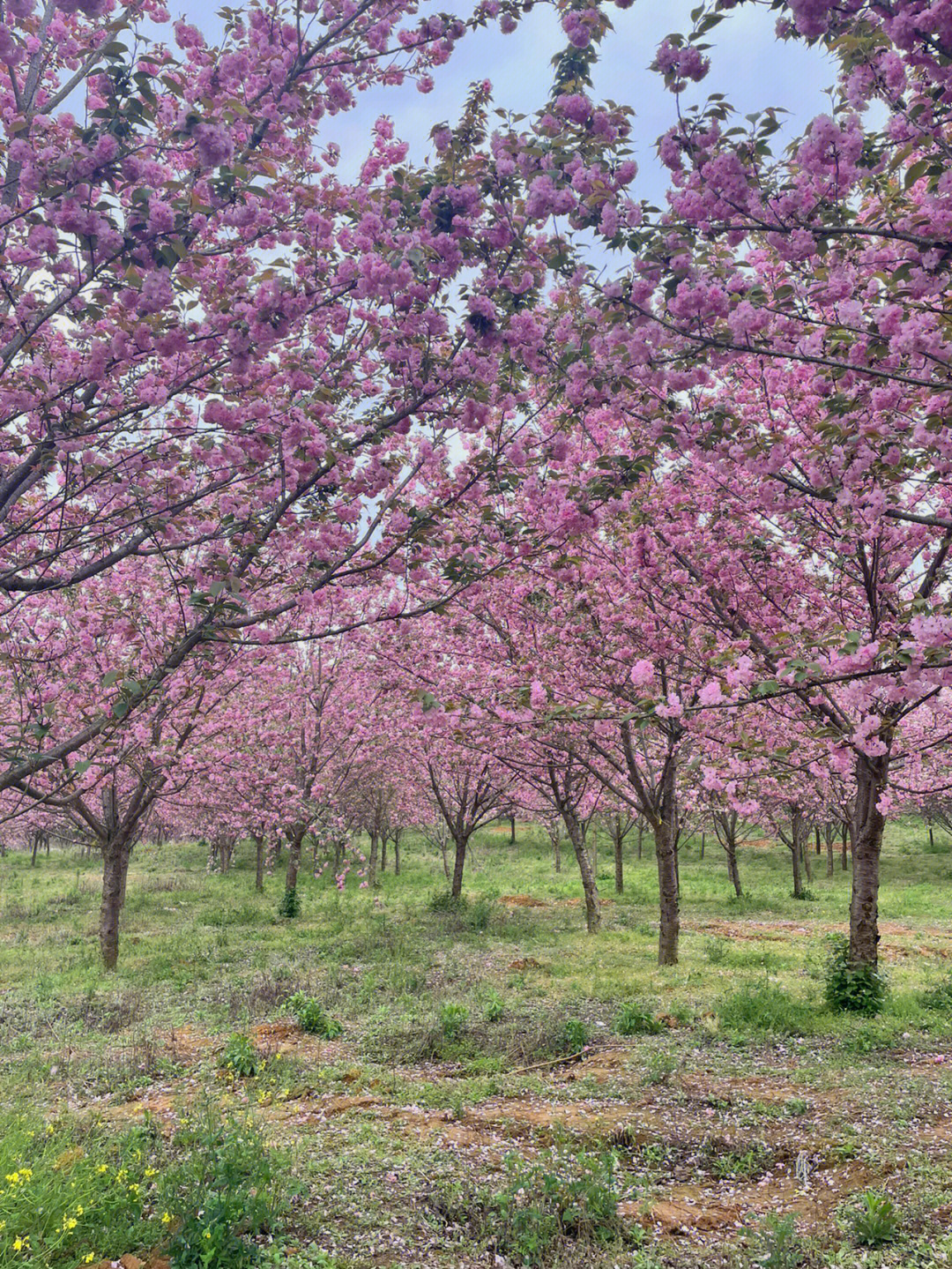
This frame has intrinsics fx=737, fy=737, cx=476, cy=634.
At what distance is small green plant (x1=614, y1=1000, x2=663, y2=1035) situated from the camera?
914 centimetres

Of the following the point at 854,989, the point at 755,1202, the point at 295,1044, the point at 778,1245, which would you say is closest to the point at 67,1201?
the point at 778,1245

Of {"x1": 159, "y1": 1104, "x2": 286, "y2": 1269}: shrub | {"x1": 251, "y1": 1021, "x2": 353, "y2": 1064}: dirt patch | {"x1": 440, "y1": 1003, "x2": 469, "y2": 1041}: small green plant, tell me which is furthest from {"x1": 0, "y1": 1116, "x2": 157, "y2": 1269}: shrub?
{"x1": 440, "y1": 1003, "x2": 469, "y2": 1041}: small green plant

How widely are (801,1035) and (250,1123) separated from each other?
6.54 m

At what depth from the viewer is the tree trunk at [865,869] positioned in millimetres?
9250

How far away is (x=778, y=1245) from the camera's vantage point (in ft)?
13.7

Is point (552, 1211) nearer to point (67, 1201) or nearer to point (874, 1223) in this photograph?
point (874, 1223)

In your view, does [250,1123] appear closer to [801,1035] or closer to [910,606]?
[910,606]

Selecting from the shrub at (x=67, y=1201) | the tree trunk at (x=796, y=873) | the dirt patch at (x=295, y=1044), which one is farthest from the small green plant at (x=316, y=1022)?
the tree trunk at (x=796, y=873)

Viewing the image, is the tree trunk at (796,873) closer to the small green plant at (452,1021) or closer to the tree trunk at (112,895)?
the small green plant at (452,1021)

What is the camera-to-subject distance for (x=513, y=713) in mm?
10000

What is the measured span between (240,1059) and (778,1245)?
5.41 meters

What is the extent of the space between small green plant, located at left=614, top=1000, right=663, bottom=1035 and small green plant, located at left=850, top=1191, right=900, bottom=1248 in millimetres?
4749

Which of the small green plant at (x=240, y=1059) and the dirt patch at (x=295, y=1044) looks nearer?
the small green plant at (x=240, y=1059)

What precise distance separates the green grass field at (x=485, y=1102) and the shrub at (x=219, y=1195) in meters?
0.02
